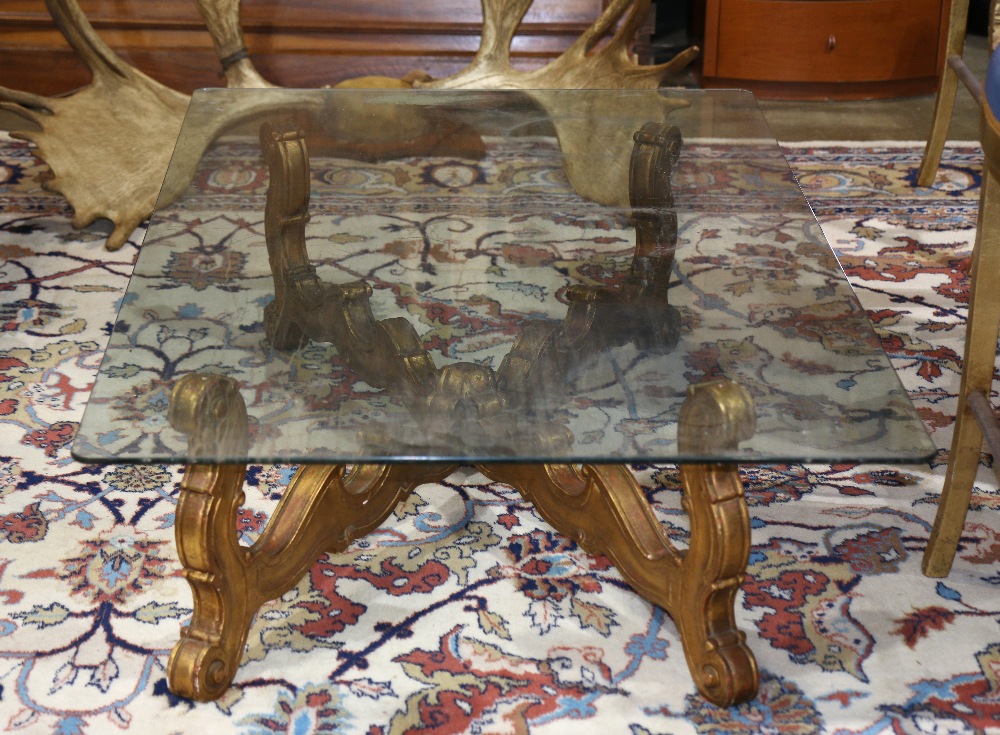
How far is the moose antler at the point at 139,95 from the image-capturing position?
247 cm

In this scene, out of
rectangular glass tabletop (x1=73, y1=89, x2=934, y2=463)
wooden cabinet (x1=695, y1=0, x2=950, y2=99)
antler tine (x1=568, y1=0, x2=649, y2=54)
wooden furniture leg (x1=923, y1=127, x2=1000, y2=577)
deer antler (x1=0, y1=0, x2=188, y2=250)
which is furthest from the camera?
wooden cabinet (x1=695, y1=0, x2=950, y2=99)

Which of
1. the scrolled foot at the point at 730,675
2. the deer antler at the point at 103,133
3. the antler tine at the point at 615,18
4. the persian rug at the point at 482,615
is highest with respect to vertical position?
the antler tine at the point at 615,18

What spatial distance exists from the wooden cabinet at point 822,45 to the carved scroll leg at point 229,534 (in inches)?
91.1

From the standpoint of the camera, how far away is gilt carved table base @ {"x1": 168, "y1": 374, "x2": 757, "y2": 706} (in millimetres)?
1105

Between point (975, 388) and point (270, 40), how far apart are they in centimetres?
224

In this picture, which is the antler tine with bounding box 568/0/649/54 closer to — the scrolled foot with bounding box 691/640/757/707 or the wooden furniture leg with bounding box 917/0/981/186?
the wooden furniture leg with bounding box 917/0/981/186

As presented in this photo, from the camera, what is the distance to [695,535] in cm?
126

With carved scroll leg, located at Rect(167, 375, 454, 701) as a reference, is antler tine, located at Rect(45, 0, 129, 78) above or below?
above

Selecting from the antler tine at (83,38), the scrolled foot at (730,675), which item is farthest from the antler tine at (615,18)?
the scrolled foot at (730,675)

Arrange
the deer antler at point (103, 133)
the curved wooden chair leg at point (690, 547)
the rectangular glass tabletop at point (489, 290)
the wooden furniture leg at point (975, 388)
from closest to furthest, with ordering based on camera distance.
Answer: the rectangular glass tabletop at point (489, 290) < the curved wooden chair leg at point (690, 547) < the wooden furniture leg at point (975, 388) < the deer antler at point (103, 133)

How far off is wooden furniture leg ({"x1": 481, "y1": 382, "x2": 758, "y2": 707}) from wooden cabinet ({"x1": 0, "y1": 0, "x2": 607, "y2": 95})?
6.00 feet

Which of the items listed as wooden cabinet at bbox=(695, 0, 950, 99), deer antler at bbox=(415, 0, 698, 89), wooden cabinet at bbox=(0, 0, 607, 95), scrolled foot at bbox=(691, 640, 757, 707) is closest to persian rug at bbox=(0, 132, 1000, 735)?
scrolled foot at bbox=(691, 640, 757, 707)

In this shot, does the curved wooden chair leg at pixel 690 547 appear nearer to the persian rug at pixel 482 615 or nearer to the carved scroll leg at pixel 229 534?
the persian rug at pixel 482 615

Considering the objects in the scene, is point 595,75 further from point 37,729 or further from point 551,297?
point 37,729
